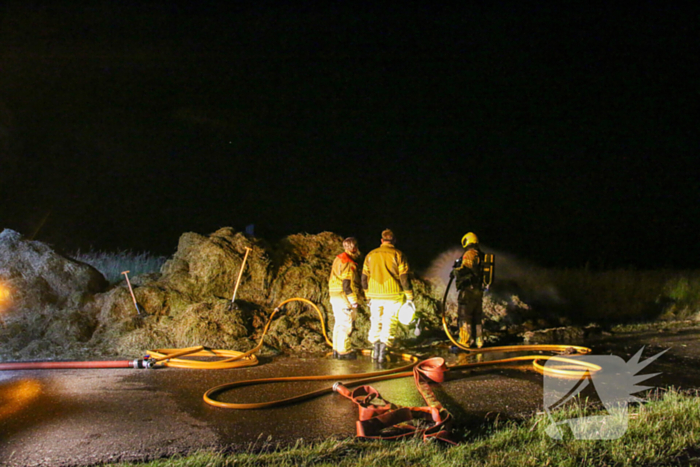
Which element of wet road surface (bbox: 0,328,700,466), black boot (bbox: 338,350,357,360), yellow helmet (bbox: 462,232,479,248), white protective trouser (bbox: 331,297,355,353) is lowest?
wet road surface (bbox: 0,328,700,466)

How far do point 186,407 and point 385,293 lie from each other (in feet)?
11.2

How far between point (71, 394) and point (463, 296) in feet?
20.6

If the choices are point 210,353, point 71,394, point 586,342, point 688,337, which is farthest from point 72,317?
point 688,337

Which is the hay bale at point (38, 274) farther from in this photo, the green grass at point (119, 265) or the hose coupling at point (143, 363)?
the hose coupling at point (143, 363)

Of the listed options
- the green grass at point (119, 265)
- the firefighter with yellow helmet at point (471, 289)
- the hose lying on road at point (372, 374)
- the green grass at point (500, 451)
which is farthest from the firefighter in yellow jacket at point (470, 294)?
the green grass at point (119, 265)

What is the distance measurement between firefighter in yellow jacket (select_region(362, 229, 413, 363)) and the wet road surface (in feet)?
1.40

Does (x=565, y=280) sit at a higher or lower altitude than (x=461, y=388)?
higher

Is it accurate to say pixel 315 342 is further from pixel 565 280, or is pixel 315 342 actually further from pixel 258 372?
pixel 565 280

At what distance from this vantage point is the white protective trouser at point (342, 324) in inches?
316

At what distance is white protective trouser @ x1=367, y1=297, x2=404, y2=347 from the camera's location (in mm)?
7871

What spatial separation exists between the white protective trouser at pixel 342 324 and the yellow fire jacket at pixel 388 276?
0.43 m

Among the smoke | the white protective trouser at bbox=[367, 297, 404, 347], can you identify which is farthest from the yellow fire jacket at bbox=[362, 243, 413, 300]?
the smoke

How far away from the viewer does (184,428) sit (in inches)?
190

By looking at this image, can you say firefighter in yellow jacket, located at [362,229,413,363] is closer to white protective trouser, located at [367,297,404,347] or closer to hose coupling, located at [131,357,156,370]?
white protective trouser, located at [367,297,404,347]
